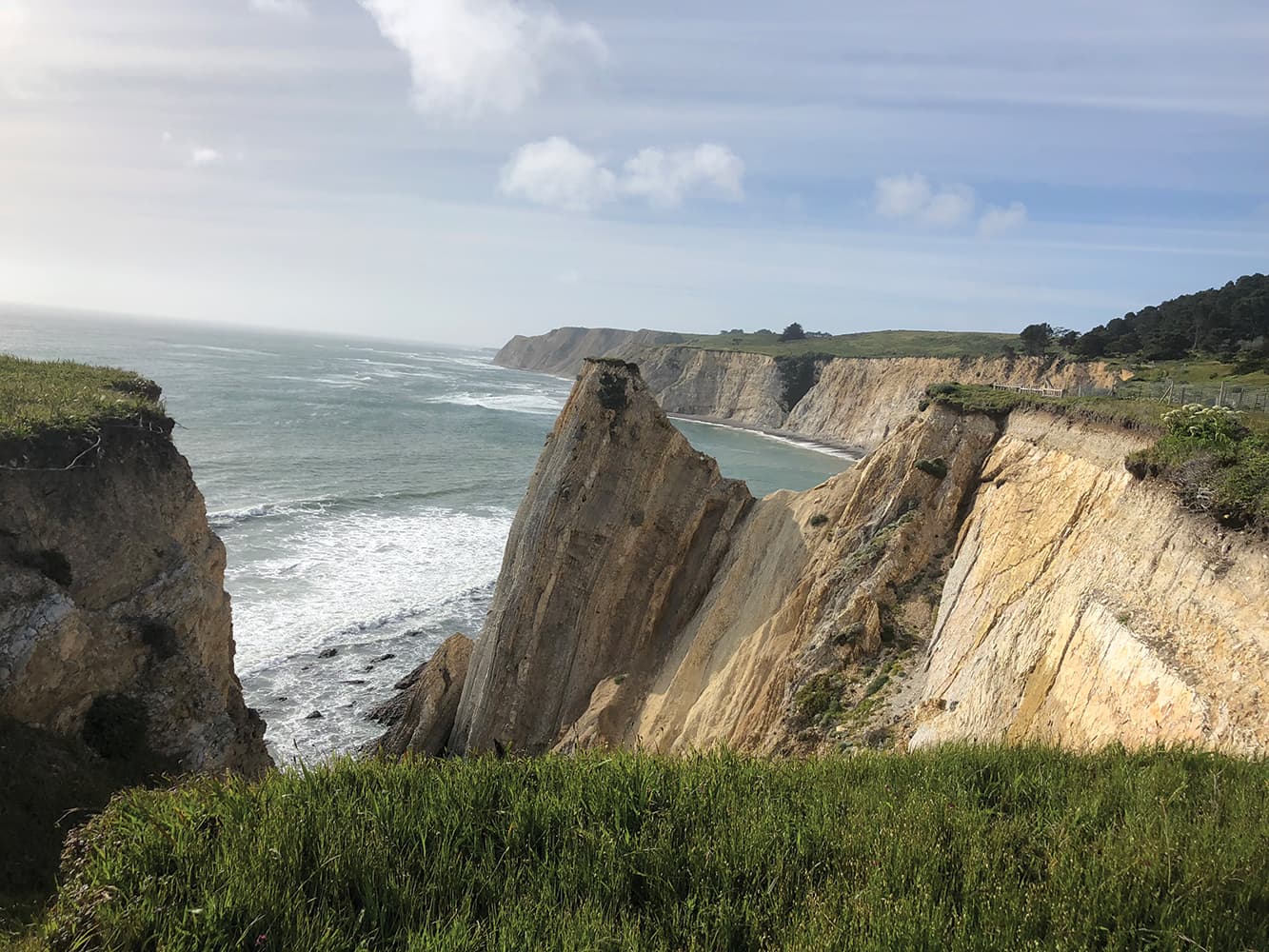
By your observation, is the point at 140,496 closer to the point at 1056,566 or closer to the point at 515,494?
the point at 1056,566

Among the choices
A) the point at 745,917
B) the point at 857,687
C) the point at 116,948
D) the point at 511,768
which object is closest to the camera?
the point at 116,948

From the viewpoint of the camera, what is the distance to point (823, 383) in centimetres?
10594

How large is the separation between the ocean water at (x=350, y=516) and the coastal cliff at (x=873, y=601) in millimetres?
8827

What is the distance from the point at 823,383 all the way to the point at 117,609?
99855 mm

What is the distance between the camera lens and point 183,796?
622 centimetres

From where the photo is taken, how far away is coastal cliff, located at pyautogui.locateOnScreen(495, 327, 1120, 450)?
75.8 m

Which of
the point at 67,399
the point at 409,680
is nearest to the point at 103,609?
the point at 67,399

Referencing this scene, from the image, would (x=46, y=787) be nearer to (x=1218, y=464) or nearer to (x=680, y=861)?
(x=680, y=861)

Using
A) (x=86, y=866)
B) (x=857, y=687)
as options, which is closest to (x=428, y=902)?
(x=86, y=866)

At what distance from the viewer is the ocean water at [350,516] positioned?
28.2m

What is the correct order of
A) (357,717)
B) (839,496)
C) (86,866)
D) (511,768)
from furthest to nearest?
(357,717) → (839,496) → (511,768) → (86,866)

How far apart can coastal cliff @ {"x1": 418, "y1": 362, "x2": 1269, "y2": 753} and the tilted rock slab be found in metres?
0.07

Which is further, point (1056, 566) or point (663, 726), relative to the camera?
point (663, 726)

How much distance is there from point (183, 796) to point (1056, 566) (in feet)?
48.8
